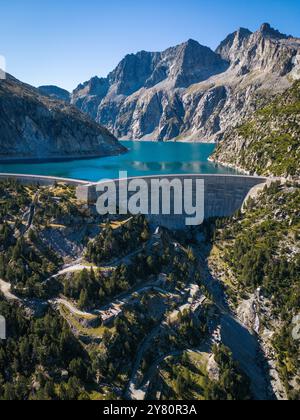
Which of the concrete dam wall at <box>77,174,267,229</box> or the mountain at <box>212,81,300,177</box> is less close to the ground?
the mountain at <box>212,81,300,177</box>

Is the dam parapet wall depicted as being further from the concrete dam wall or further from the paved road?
the paved road

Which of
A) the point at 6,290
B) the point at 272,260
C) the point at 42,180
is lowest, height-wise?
the point at 6,290

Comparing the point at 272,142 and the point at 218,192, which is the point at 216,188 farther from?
the point at 272,142

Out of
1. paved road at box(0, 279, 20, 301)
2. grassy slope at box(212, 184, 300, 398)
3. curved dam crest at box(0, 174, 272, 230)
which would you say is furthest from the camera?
curved dam crest at box(0, 174, 272, 230)

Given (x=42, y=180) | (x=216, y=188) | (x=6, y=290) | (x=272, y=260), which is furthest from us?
(x=216, y=188)

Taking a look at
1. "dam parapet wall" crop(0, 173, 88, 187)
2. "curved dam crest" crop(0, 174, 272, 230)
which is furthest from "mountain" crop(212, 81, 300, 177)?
"dam parapet wall" crop(0, 173, 88, 187)

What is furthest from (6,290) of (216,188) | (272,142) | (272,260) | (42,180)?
(272,142)

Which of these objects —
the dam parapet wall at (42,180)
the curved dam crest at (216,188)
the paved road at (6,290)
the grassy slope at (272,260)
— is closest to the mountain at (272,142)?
the curved dam crest at (216,188)
